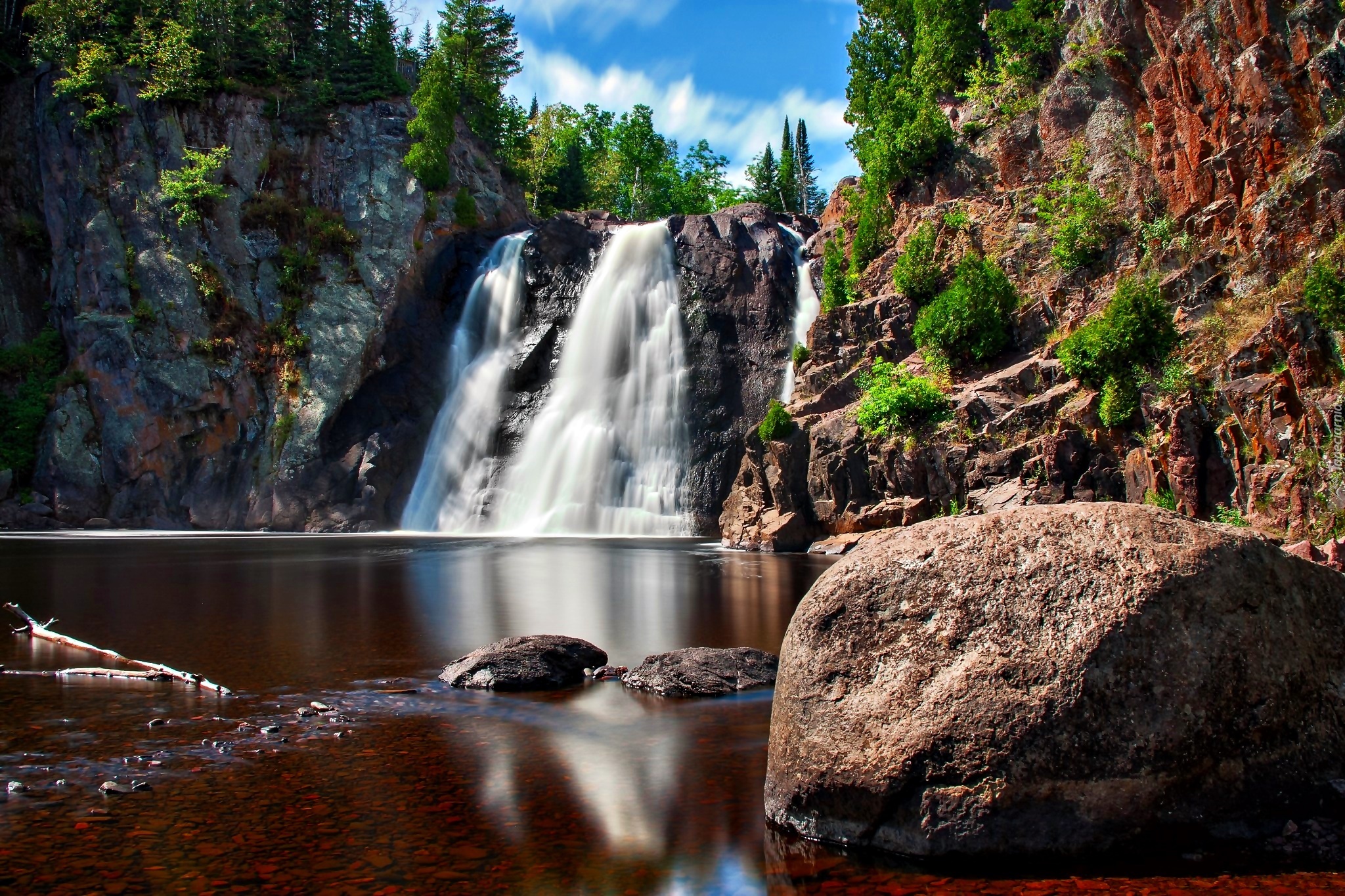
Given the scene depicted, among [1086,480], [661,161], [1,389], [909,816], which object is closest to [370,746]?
[909,816]

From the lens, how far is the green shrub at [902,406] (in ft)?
79.5

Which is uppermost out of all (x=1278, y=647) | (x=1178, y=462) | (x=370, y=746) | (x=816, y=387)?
(x=816, y=387)

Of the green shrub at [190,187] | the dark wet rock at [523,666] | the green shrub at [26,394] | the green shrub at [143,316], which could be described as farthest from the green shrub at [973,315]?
the green shrub at [26,394]

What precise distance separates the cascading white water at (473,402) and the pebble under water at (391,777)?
25.1 metres

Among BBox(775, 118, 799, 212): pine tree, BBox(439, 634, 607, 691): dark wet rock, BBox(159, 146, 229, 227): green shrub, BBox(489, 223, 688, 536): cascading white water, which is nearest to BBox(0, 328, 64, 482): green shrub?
BBox(159, 146, 229, 227): green shrub

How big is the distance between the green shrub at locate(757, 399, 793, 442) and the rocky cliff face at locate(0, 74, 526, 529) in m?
19.5

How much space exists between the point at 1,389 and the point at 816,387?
35710mm

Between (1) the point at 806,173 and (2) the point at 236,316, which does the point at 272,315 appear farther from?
(1) the point at 806,173

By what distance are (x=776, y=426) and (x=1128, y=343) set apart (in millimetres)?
10600

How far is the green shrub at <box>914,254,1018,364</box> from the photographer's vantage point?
24.9m

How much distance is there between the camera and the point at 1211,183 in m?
19.8

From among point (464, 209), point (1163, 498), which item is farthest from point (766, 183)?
point (1163, 498)

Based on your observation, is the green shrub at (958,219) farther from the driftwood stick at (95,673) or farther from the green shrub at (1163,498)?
the driftwood stick at (95,673)

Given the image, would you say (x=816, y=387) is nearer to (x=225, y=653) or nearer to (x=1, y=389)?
(x=225, y=653)
